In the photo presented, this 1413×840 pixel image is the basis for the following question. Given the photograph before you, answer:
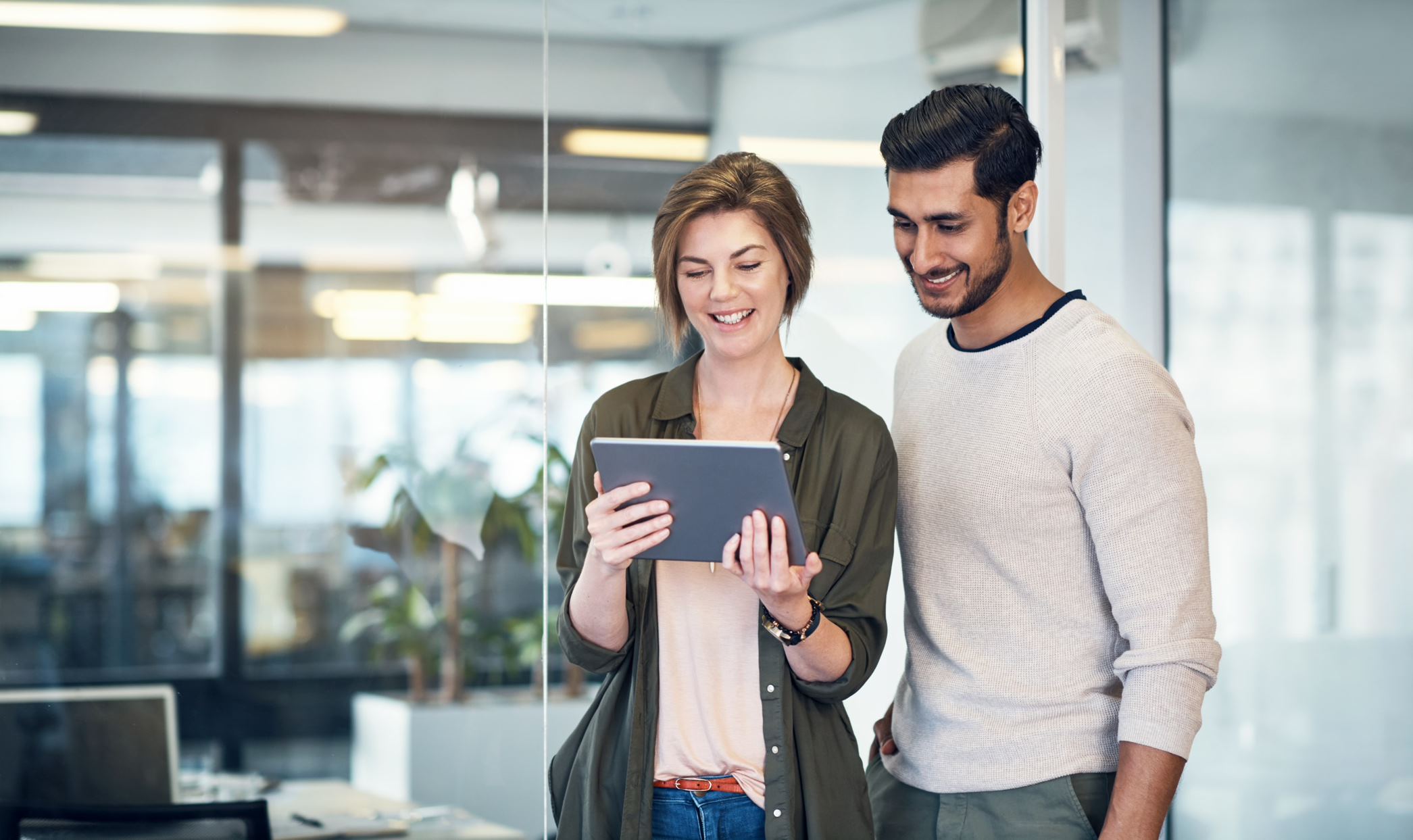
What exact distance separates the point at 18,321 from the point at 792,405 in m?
3.20

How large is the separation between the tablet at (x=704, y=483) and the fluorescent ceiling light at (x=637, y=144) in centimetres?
137

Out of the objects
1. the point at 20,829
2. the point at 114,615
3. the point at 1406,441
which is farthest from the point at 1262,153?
the point at 114,615

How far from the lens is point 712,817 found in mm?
1405

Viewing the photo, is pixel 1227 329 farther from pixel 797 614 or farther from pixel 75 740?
pixel 75 740

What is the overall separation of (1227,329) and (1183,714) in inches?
68.2

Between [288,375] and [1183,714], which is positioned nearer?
[1183,714]

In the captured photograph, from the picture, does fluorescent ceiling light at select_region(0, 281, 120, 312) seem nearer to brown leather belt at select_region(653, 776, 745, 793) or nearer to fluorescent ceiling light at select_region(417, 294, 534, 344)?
fluorescent ceiling light at select_region(417, 294, 534, 344)

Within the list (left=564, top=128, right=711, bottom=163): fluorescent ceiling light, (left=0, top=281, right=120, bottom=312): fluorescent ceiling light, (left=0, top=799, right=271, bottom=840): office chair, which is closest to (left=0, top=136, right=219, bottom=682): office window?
(left=0, top=281, right=120, bottom=312): fluorescent ceiling light

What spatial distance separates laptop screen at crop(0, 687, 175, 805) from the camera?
8.49ft

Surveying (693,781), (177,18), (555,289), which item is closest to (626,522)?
(693,781)

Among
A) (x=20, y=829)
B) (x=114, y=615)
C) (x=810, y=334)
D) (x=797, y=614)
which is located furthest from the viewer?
(x=114, y=615)

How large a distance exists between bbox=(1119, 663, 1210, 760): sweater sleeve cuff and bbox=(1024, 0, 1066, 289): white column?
1.02 meters

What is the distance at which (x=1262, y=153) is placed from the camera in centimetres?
281

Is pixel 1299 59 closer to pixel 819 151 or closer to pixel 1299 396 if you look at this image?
pixel 1299 396
